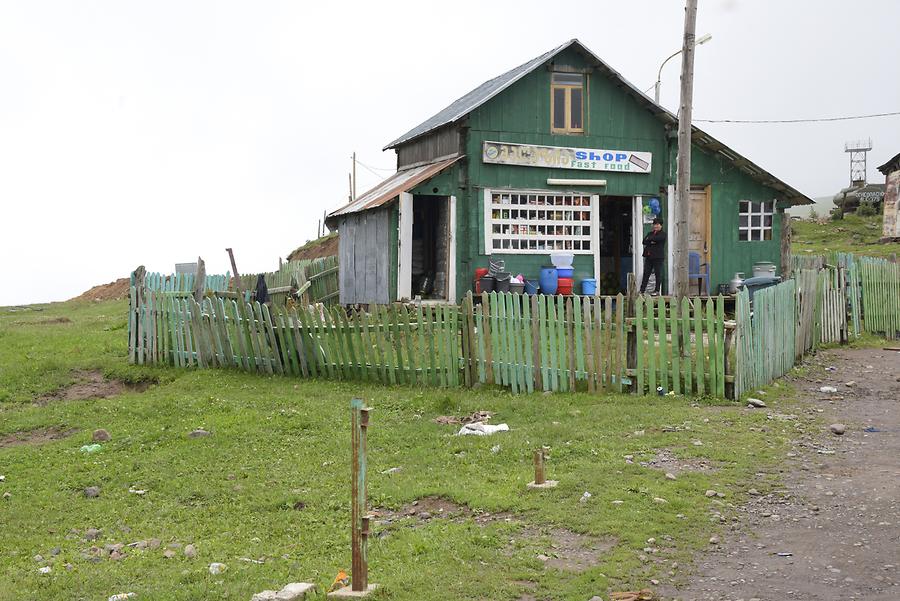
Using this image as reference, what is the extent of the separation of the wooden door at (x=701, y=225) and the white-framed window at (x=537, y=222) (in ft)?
9.04

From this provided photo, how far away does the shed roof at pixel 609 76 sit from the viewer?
1923cm

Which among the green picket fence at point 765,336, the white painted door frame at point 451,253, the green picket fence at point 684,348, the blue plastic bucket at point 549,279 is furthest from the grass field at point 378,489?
the blue plastic bucket at point 549,279

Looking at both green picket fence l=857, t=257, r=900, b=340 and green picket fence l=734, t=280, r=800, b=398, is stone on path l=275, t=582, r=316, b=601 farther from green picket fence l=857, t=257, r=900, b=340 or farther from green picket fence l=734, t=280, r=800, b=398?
green picket fence l=857, t=257, r=900, b=340

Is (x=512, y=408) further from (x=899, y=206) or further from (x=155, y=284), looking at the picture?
(x=899, y=206)

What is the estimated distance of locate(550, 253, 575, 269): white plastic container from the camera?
19.9 metres

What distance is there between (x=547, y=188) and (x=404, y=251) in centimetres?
361

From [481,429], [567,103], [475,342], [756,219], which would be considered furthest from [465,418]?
[756,219]

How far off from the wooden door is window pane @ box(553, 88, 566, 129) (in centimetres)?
387

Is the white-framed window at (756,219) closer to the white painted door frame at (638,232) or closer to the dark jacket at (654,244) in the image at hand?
the white painted door frame at (638,232)

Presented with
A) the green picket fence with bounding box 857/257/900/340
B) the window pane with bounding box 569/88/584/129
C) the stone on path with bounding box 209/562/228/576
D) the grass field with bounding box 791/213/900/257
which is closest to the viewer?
the stone on path with bounding box 209/562/228/576

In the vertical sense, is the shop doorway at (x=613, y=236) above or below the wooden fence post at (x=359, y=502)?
above

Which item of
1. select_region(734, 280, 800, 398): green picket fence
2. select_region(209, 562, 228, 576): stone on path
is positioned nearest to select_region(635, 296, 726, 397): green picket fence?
select_region(734, 280, 800, 398): green picket fence

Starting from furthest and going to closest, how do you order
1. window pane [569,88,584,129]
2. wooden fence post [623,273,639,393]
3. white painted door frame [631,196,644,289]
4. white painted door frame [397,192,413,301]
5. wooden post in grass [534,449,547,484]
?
A: white painted door frame [631,196,644,289], window pane [569,88,584,129], white painted door frame [397,192,413,301], wooden fence post [623,273,639,393], wooden post in grass [534,449,547,484]

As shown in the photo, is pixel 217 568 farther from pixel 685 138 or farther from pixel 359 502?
pixel 685 138
